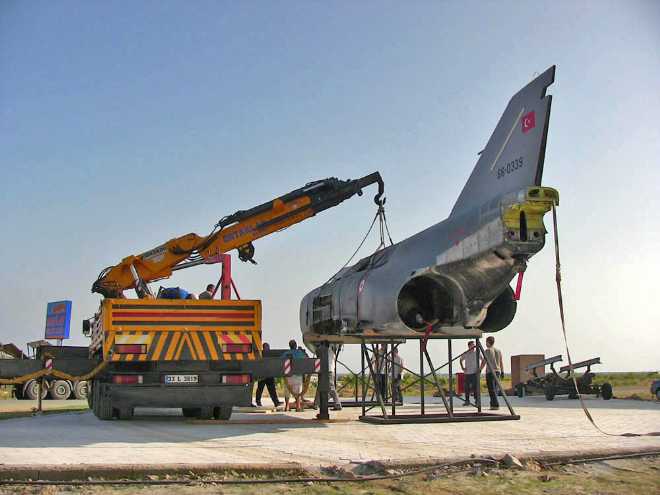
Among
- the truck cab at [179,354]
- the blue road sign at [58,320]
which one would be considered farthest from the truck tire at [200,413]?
the blue road sign at [58,320]

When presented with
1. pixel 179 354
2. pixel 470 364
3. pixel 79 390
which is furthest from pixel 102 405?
pixel 79 390

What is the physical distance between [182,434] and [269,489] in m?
4.28

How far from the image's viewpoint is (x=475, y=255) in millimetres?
10148

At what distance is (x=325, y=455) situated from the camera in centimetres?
736

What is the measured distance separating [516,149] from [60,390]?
19.1 metres

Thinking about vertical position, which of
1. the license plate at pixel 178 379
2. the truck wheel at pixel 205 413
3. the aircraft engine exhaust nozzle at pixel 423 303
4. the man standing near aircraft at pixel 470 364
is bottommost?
the truck wheel at pixel 205 413

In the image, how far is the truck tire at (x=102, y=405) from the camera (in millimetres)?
11578

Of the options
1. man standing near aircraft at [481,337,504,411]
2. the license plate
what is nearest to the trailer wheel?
man standing near aircraft at [481,337,504,411]

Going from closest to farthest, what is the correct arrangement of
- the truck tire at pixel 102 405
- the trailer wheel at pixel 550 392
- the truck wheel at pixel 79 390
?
the truck tire at pixel 102 405
the trailer wheel at pixel 550 392
the truck wheel at pixel 79 390

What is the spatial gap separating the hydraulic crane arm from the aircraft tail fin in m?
4.41

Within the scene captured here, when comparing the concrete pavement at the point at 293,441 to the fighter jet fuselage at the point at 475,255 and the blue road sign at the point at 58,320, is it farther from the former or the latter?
the blue road sign at the point at 58,320

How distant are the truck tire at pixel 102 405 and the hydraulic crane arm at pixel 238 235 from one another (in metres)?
3.80

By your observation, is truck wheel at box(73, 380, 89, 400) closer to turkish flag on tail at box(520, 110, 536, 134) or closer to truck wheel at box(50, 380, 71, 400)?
truck wheel at box(50, 380, 71, 400)

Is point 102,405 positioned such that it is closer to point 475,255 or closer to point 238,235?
point 238,235
